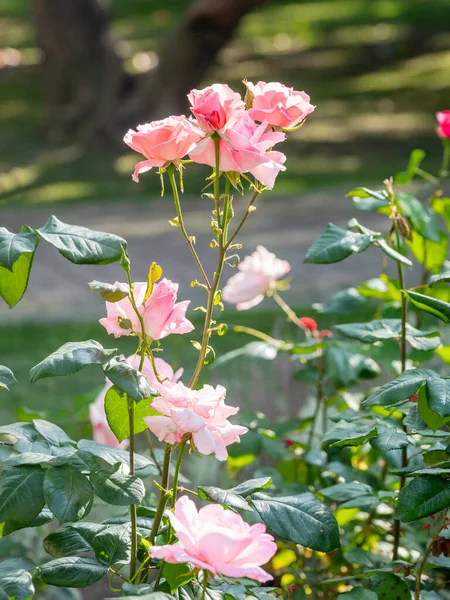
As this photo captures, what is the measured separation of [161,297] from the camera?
1.47 metres

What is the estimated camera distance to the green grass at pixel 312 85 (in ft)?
32.3

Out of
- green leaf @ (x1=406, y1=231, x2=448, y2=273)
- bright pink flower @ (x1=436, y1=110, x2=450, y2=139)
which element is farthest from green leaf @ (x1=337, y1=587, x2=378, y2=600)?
bright pink flower @ (x1=436, y1=110, x2=450, y2=139)

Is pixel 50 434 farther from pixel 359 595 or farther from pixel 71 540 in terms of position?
pixel 359 595

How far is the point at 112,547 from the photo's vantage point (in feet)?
4.95

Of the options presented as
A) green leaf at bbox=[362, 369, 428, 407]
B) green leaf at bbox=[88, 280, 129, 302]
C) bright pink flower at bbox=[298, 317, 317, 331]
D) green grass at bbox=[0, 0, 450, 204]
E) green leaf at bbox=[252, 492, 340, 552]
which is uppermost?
green leaf at bbox=[88, 280, 129, 302]

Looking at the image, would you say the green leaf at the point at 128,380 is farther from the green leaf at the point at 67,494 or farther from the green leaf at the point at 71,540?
the green leaf at the point at 71,540

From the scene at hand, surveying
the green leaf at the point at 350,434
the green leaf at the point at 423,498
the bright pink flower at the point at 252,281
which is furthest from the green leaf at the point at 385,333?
the bright pink flower at the point at 252,281

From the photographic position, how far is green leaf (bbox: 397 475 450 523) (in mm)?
1530

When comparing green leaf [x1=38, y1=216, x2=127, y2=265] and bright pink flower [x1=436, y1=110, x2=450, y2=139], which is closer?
green leaf [x1=38, y1=216, x2=127, y2=265]

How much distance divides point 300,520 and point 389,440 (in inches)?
9.1

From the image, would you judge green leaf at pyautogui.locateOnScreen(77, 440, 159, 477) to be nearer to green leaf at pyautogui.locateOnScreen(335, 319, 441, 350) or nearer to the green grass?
green leaf at pyautogui.locateOnScreen(335, 319, 441, 350)

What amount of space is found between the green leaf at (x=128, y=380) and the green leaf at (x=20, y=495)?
7.8 inches

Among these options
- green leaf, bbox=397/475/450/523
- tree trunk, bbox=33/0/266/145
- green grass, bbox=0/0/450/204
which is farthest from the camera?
tree trunk, bbox=33/0/266/145

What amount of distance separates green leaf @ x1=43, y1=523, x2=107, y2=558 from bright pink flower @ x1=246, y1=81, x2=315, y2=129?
2.10ft
